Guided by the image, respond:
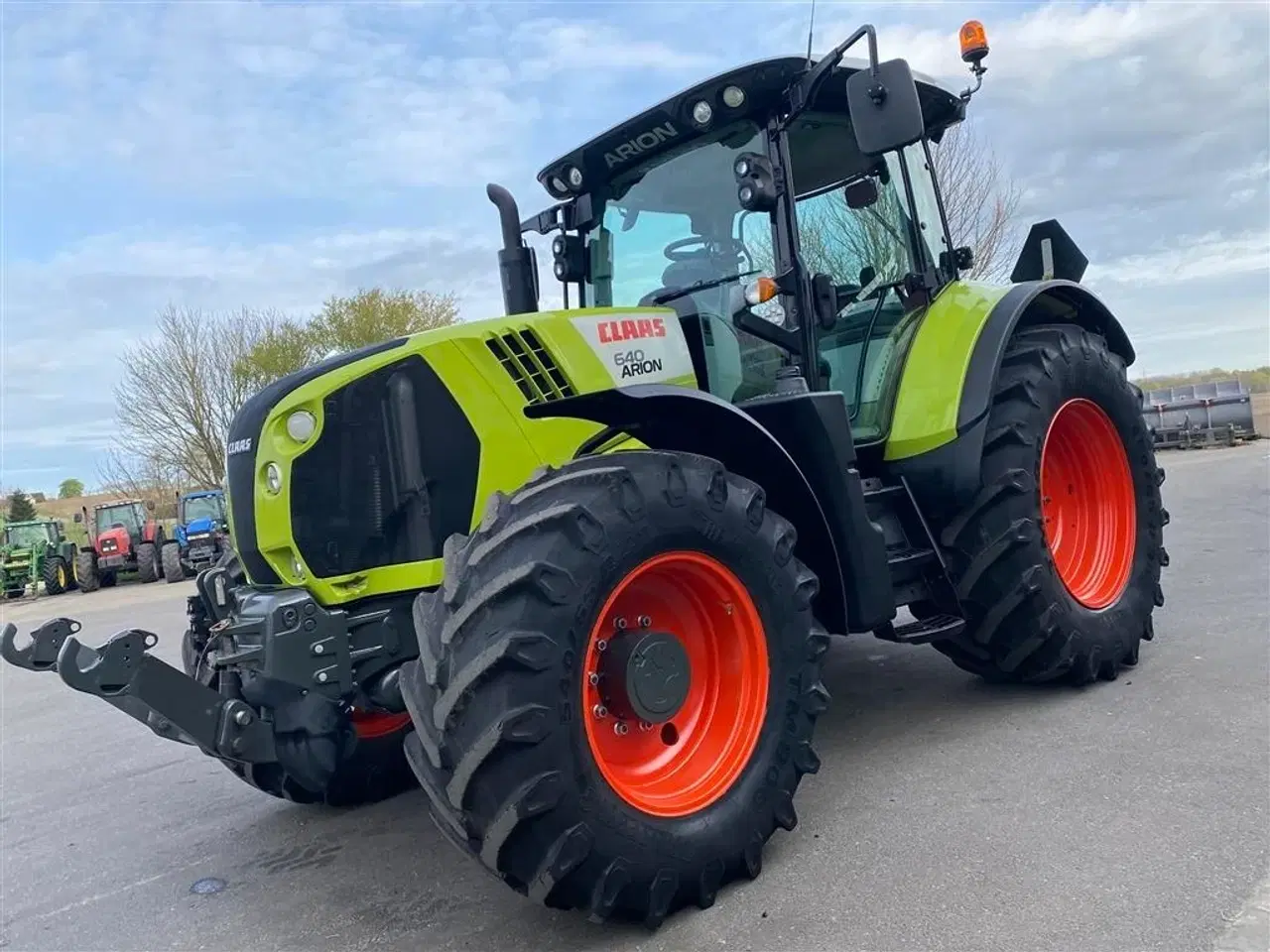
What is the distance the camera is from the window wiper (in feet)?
13.2

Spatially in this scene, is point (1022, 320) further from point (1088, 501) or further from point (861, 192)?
point (861, 192)

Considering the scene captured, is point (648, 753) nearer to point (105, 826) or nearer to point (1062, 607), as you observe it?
point (1062, 607)

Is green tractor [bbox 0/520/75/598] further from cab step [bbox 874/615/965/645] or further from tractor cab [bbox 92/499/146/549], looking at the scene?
cab step [bbox 874/615/965/645]

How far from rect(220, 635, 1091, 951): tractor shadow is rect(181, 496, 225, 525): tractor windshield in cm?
2163

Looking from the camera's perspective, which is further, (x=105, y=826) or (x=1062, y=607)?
(x=105, y=826)

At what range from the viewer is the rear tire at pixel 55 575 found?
24344mm

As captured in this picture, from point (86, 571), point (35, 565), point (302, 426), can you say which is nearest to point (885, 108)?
point (302, 426)

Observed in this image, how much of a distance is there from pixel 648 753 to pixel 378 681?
0.86 meters

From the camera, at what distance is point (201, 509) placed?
2433 centimetres

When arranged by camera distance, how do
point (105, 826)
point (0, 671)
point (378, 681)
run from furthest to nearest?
point (0, 671)
point (105, 826)
point (378, 681)

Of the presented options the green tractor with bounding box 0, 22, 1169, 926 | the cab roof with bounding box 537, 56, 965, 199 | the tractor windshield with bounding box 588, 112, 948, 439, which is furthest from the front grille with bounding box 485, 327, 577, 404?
the cab roof with bounding box 537, 56, 965, 199

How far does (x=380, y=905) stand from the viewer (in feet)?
10.6

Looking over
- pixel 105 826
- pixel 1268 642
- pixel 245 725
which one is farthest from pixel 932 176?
pixel 105 826

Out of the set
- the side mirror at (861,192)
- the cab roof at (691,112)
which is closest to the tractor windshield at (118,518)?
the cab roof at (691,112)
